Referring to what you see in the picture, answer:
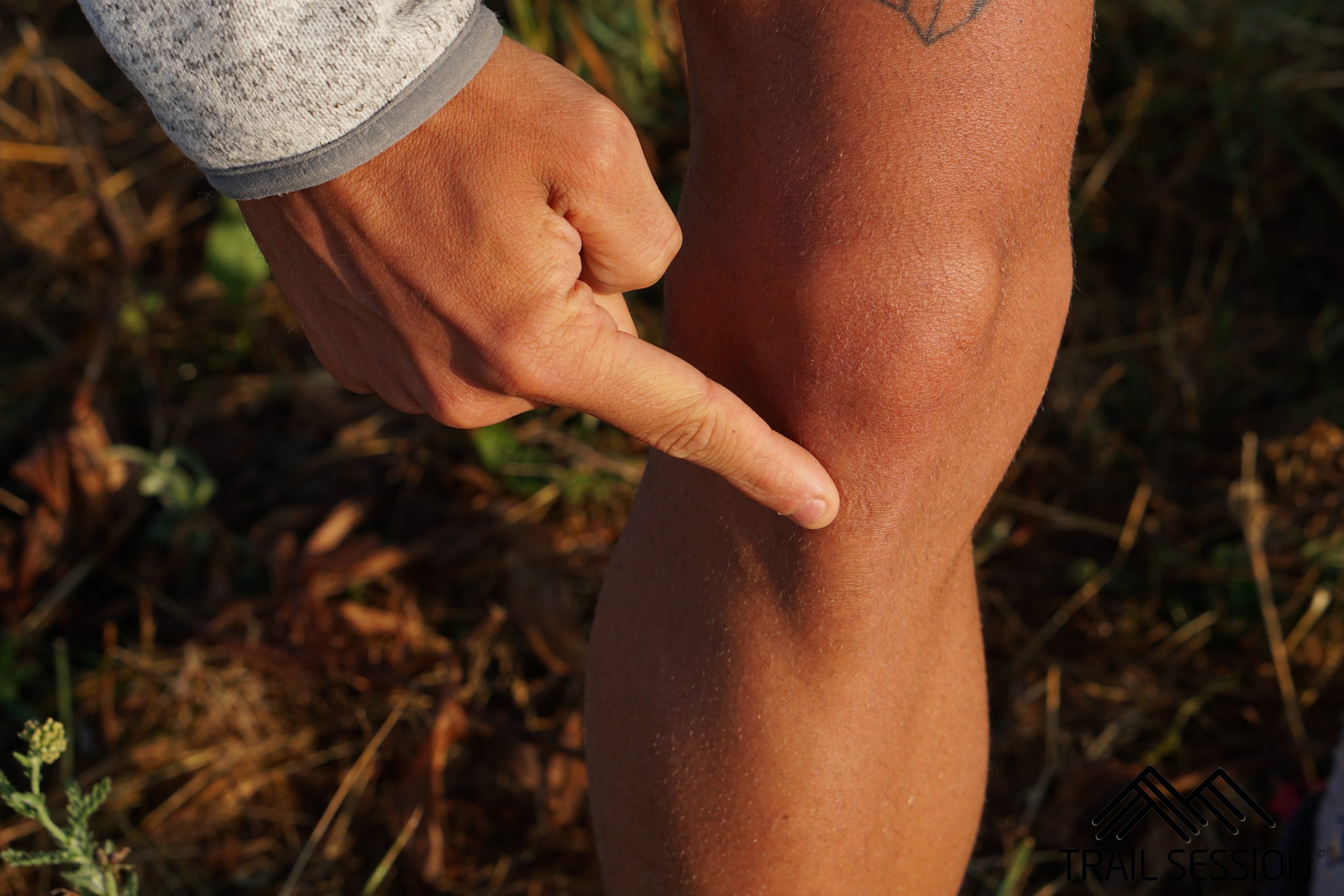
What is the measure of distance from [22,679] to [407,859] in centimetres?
59

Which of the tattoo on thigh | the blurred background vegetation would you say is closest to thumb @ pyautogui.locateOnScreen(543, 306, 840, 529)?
the tattoo on thigh

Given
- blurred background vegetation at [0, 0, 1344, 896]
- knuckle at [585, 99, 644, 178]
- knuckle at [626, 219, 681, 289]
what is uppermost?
knuckle at [585, 99, 644, 178]

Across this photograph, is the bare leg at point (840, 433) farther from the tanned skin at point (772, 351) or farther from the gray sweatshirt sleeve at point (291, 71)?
the gray sweatshirt sleeve at point (291, 71)

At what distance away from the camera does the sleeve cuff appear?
2.19 ft

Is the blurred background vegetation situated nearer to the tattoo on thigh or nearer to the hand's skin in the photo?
the hand's skin

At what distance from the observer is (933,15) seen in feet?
2.74

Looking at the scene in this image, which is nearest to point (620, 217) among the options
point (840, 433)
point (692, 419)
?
point (692, 419)

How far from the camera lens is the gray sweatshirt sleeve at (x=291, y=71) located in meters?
0.63

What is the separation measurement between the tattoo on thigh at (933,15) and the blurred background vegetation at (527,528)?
908mm

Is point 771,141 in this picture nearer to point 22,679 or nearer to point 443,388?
point 443,388

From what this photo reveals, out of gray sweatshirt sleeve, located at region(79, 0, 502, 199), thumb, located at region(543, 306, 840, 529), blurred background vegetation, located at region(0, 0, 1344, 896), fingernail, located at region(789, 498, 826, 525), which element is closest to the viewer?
gray sweatshirt sleeve, located at region(79, 0, 502, 199)

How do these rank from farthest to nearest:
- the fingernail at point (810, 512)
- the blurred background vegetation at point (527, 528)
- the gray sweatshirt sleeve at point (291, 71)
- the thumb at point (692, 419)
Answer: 1. the blurred background vegetation at point (527, 528)
2. the fingernail at point (810, 512)
3. the thumb at point (692, 419)
4. the gray sweatshirt sleeve at point (291, 71)

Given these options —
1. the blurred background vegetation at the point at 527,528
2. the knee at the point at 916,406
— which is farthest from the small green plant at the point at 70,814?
the knee at the point at 916,406

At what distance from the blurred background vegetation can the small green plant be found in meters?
0.46
